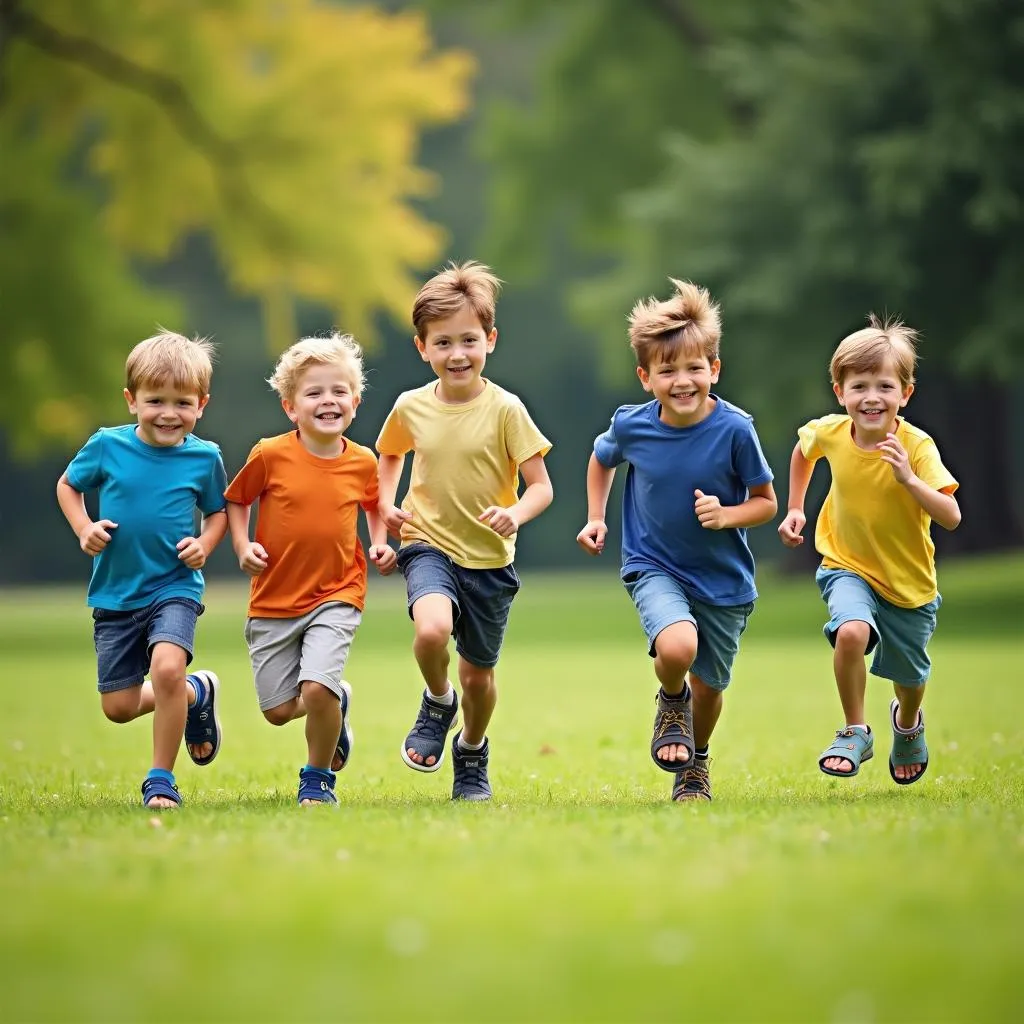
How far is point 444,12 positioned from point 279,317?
20.8 feet

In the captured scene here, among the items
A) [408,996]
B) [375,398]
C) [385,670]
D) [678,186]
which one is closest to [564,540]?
[375,398]

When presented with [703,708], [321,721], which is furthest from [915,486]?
[321,721]

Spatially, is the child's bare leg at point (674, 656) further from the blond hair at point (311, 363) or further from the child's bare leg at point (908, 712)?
the blond hair at point (311, 363)

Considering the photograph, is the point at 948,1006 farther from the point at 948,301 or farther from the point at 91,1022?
the point at 948,301

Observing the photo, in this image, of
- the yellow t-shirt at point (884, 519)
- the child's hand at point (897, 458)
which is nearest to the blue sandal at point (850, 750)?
the yellow t-shirt at point (884, 519)

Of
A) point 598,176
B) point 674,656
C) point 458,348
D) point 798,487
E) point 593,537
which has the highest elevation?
point 598,176

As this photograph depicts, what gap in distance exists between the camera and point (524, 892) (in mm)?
4586

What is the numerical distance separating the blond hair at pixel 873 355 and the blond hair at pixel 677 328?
55 centimetres

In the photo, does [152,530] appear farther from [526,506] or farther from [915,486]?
[915,486]

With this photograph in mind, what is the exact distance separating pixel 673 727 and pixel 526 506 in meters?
1.06

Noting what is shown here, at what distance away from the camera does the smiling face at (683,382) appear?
23.0ft

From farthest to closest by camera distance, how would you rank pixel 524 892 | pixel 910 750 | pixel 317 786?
pixel 910 750 → pixel 317 786 → pixel 524 892

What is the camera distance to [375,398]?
4981cm

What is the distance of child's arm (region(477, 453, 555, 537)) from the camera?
6766mm
